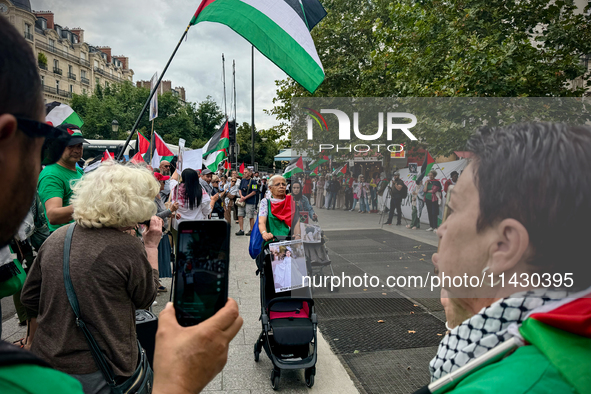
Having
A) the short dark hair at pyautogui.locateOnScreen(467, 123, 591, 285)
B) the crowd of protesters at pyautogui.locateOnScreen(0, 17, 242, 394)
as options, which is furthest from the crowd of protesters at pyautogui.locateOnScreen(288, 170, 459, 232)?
the short dark hair at pyautogui.locateOnScreen(467, 123, 591, 285)

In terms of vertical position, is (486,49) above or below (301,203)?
above

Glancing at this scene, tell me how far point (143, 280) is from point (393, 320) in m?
4.09

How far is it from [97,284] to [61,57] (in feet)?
226

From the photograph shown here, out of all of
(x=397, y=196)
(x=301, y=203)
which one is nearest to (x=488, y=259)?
(x=397, y=196)

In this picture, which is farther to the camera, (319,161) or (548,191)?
(319,161)

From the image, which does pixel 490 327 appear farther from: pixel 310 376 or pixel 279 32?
pixel 279 32

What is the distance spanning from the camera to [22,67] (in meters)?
0.64

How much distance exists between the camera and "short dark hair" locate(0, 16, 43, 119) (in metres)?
0.61

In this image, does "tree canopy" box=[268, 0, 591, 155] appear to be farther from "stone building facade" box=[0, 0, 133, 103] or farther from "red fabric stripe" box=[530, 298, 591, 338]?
"stone building facade" box=[0, 0, 133, 103]

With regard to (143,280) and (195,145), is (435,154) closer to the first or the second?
(143,280)

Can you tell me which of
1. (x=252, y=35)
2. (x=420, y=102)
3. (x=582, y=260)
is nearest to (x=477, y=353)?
(x=582, y=260)

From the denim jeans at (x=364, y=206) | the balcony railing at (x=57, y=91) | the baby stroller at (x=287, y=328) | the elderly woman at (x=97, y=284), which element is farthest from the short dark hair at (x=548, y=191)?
the balcony railing at (x=57, y=91)

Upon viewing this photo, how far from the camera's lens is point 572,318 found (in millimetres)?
708

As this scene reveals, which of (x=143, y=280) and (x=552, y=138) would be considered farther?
(x=143, y=280)
